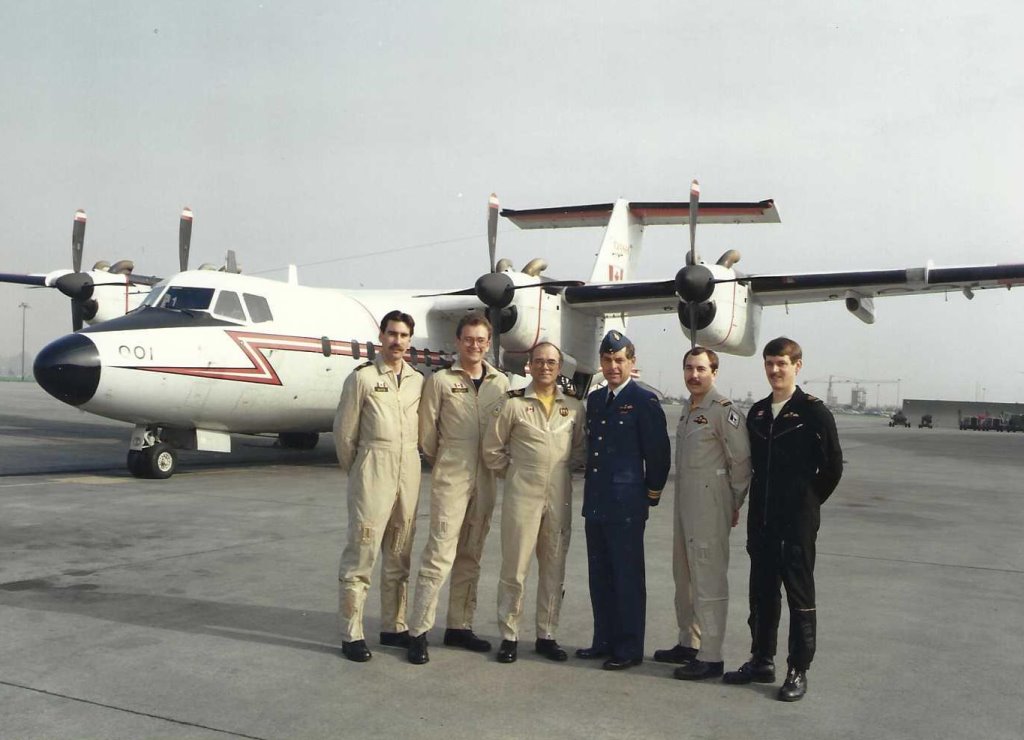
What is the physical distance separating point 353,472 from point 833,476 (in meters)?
2.59

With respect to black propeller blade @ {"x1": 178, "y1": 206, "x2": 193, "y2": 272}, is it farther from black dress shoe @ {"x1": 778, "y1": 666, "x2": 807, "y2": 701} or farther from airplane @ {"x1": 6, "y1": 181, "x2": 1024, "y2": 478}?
black dress shoe @ {"x1": 778, "y1": 666, "x2": 807, "y2": 701}

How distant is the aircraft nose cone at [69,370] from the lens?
10.5 m

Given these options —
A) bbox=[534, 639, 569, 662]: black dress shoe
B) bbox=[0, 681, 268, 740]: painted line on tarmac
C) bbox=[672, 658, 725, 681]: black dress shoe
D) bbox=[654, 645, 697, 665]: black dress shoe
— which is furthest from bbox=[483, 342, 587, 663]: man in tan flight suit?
bbox=[0, 681, 268, 740]: painted line on tarmac

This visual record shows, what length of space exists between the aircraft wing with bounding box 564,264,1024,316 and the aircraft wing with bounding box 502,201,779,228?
214 cm

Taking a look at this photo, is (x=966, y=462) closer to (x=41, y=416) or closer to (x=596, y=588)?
(x=596, y=588)

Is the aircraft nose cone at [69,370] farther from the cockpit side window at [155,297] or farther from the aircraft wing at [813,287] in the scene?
the aircraft wing at [813,287]

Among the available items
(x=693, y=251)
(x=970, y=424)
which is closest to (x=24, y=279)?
(x=693, y=251)

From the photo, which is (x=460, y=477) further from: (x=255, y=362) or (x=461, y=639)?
Result: (x=255, y=362)

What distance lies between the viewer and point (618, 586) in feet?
15.1

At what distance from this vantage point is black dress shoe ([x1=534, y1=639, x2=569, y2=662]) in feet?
15.1

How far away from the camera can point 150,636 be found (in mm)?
4816

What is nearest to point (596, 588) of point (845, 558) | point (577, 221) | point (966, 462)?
point (845, 558)

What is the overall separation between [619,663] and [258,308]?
9.82m

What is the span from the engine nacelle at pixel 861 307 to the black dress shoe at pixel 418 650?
42.9 feet
